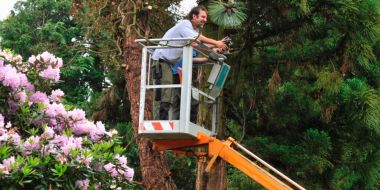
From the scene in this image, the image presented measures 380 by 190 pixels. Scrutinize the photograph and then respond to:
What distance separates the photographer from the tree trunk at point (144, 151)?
30.3ft

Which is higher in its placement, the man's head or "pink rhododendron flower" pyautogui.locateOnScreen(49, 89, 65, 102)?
the man's head

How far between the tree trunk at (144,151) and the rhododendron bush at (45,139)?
3.20 metres

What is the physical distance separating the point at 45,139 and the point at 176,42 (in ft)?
6.88

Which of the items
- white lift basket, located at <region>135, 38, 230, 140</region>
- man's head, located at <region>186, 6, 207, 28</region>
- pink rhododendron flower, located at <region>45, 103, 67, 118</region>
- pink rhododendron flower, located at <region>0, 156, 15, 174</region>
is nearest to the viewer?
pink rhododendron flower, located at <region>0, 156, 15, 174</region>

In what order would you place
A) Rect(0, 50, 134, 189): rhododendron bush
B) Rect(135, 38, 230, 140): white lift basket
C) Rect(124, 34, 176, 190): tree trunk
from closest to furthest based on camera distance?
Rect(0, 50, 134, 189): rhododendron bush, Rect(135, 38, 230, 140): white lift basket, Rect(124, 34, 176, 190): tree trunk

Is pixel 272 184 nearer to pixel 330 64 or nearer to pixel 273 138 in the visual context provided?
pixel 330 64

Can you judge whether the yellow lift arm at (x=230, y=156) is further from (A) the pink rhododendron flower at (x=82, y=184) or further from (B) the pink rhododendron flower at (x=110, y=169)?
(A) the pink rhododendron flower at (x=82, y=184)

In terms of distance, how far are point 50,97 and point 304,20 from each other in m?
4.92

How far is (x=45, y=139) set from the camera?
507 centimetres

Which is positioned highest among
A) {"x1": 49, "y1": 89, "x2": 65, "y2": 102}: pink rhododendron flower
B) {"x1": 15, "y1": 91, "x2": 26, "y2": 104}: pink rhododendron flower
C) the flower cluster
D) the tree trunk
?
the flower cluster

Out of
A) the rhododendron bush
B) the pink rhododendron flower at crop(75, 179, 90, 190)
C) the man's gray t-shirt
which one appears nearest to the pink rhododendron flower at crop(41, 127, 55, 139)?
the rhododendron bush

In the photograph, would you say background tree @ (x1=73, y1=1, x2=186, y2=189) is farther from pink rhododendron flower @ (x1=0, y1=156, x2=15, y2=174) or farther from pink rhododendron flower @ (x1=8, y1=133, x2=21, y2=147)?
pink rhododendron flower @ (x1=0, y1=156, x2=15, y2=174)

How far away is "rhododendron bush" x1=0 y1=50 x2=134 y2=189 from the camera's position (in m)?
4.91

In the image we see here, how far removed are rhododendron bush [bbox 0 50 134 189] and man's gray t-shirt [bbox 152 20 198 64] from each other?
1.33m
